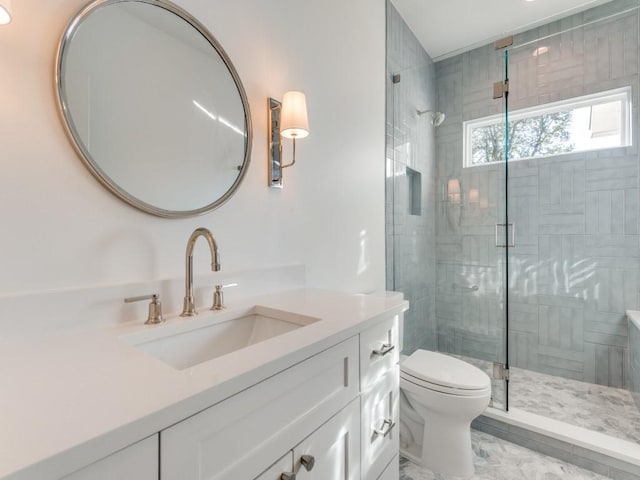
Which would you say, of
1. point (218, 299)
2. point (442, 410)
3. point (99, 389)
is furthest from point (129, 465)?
point (442, 410)

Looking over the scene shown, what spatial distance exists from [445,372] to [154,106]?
1.71m

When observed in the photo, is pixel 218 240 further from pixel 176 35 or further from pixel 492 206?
pixel 492 206

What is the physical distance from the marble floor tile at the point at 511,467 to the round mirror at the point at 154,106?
1.63 m

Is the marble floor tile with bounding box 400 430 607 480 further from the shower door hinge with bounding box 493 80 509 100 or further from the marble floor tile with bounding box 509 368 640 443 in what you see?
the shower door hinge with bounding box 493 80 509 100

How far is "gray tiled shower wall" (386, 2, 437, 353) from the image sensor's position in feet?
7.39

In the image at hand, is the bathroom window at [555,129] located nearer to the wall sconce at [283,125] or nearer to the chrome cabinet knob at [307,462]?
the wall sconce at [283,125]

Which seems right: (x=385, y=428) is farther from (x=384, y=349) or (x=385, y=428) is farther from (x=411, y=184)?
(x=411, y=184)

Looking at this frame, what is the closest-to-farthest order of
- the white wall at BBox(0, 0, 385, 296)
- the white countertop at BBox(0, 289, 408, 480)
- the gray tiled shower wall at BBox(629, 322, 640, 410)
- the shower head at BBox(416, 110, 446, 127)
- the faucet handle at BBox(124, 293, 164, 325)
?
the white countertop at BBox(0, 289, 408, 480)
the white wall at BBox(0, 0, 385, 296)
the faucet handle at BBox(124, 293, 164, 325)
the gray tiled shower wall at BBox(629, 322, 640, 410)
the shower head at BBox(416, 110, 446, 127)

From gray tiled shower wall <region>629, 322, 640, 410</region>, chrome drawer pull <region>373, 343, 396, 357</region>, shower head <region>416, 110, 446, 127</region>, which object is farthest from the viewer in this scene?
shower head <region>416, 110, 446, 127</region>

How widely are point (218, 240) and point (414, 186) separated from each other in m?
1.85

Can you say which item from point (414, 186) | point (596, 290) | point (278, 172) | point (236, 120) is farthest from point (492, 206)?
point (236, 120)

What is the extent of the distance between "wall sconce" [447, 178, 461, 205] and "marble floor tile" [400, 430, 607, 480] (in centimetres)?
164

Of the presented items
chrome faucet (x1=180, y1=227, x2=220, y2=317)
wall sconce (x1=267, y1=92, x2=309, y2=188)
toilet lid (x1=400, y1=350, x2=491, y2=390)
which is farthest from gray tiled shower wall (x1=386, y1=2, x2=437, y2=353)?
chrome faucet (x1=180, y1=227, x2=220, y2=317)

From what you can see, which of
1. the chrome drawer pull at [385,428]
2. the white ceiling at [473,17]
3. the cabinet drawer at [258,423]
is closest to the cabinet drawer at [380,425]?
the chrome drawer pull at [385,428]
